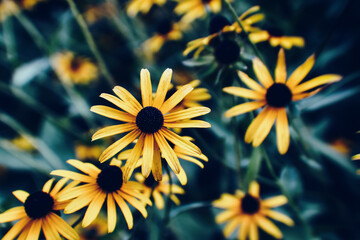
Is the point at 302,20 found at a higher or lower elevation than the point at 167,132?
higher

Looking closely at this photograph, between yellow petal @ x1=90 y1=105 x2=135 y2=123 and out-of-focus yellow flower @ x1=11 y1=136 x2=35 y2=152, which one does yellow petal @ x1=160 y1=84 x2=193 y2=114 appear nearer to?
yellow petal @ x1=90 y1=105 x2=135 y2=123

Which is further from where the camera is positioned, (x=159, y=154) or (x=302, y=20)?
(x=302, y=20)

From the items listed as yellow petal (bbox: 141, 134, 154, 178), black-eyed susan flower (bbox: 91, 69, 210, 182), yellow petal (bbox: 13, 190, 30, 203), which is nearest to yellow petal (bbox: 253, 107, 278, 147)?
black-eyed susan flower (bbox: 91, 69, 210, 182)

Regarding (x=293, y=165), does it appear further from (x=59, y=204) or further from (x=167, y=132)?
(x=59, y=204)

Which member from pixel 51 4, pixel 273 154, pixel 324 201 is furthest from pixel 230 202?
pixel 51 4

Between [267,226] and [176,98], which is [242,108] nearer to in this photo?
[176,98]

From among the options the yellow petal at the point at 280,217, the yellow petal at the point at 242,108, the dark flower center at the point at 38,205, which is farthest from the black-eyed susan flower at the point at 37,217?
the yellow petal at the point at 280,217

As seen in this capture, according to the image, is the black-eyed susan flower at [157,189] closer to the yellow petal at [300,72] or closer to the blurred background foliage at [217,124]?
the blurred background foliage at [217,124]
